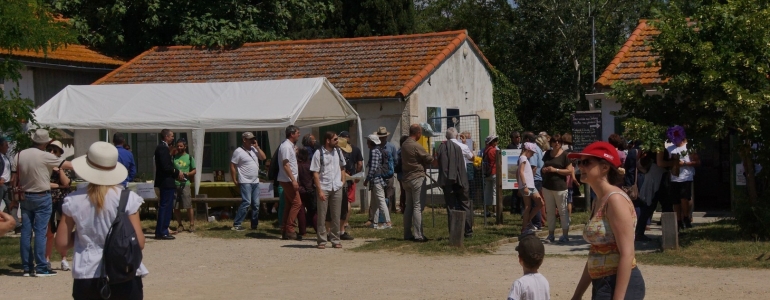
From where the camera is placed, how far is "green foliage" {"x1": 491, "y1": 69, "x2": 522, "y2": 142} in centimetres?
2806

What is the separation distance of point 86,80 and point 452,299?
20.5 metres

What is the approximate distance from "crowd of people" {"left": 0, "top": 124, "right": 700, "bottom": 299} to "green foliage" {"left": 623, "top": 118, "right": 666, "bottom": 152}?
1.33ft

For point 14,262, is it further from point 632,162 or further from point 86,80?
point 86,80

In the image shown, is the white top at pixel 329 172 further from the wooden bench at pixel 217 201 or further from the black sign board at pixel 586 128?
the black sign board at pixel 586 128

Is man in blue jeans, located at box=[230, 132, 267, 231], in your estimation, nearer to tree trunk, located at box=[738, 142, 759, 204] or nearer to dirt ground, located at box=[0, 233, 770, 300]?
dirt ground, located at box=[0, 233, 770, 300]

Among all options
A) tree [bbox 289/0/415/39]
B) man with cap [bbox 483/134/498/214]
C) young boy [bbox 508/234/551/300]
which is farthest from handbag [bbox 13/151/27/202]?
tree [bbox 289/0/415/39]

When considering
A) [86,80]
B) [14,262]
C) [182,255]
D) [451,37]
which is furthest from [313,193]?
[86,80]

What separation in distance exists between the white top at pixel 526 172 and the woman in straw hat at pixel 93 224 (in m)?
9.54

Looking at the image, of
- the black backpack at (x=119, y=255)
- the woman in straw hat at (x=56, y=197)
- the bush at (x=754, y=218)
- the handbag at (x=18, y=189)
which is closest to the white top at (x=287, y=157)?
the woman in straw hat at (x=56, y=197)

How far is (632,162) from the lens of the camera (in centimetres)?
1424

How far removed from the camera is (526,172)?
15.1m

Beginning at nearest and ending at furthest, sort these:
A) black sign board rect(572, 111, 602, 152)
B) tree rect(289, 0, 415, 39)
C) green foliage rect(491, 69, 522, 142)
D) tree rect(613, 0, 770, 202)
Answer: tree rect(613, 0, 770, 202) < black sign board rect(572, 111, 602, 152) < green foliage rect(491, 69, 522, 142) < tree rect(289, 0, 415, 39)

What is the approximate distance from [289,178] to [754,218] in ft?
22.2

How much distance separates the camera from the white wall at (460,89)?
23.4 m
